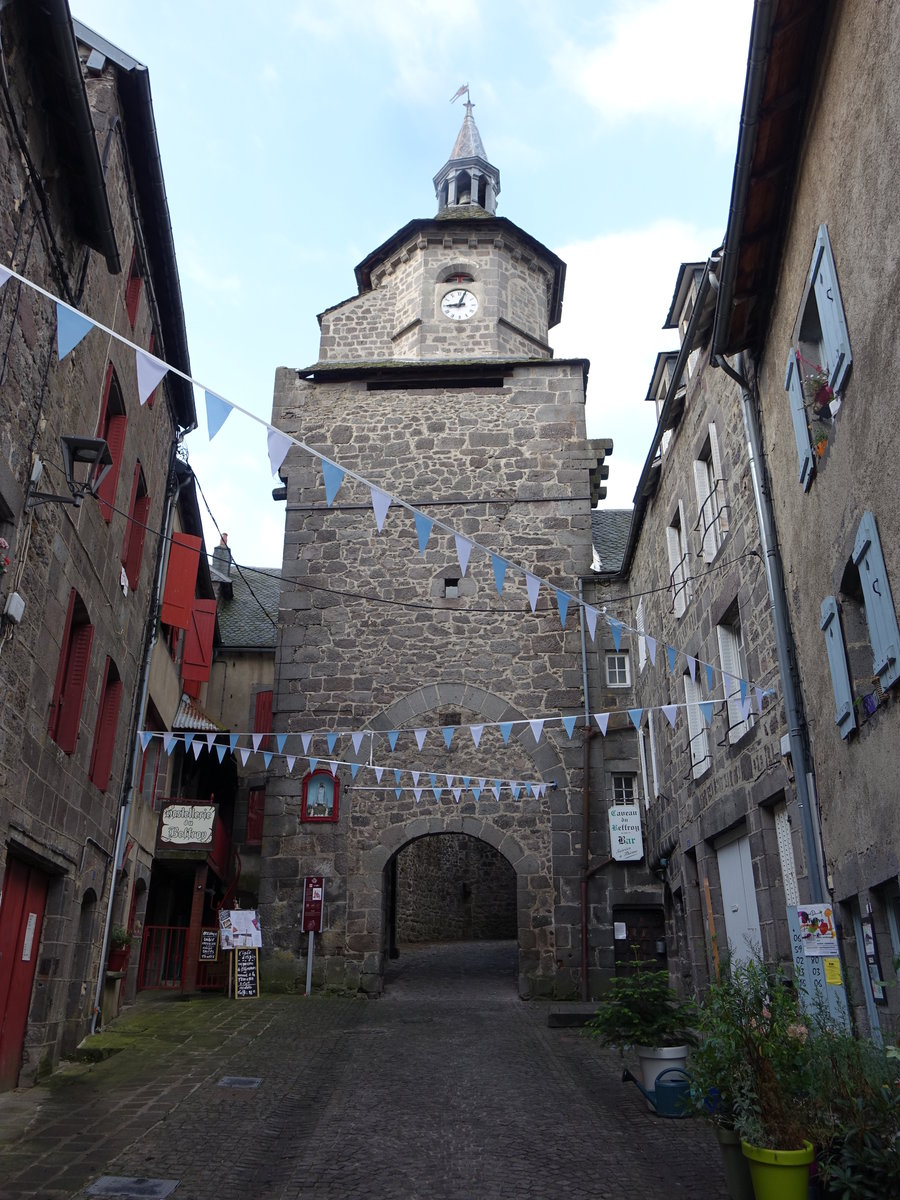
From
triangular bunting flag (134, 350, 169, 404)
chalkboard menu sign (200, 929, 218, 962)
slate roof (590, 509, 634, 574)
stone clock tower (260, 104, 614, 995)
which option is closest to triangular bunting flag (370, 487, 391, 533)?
triangular bunting flag (134, 350, 169, 404)

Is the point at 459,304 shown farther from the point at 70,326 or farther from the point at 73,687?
the point at 70,326

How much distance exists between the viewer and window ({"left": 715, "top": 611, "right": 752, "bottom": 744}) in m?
8.16

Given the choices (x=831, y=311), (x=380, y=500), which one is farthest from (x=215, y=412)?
(x=831, y=311)

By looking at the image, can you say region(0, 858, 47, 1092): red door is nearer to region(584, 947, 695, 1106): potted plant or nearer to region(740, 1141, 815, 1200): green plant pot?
region(584, 947, 695, 1106): potted plant

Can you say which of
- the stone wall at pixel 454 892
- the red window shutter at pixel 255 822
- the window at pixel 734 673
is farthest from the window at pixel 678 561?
the stone wall at pixel 454 892

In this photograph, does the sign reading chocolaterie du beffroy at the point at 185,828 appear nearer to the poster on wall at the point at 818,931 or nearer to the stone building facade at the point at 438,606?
the stone building facade at the point at 438,606

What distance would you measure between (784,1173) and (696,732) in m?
6.33

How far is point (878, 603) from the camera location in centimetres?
505

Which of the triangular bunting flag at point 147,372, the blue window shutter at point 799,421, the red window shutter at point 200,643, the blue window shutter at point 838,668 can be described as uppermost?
the red window shutter at point 200,643

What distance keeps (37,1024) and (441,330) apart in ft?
44.0

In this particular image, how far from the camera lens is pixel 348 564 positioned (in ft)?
49.4

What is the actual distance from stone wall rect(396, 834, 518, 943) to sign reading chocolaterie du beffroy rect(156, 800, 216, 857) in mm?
9548

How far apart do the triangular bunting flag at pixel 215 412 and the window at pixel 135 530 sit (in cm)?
504

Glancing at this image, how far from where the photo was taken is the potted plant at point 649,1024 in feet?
20.3
